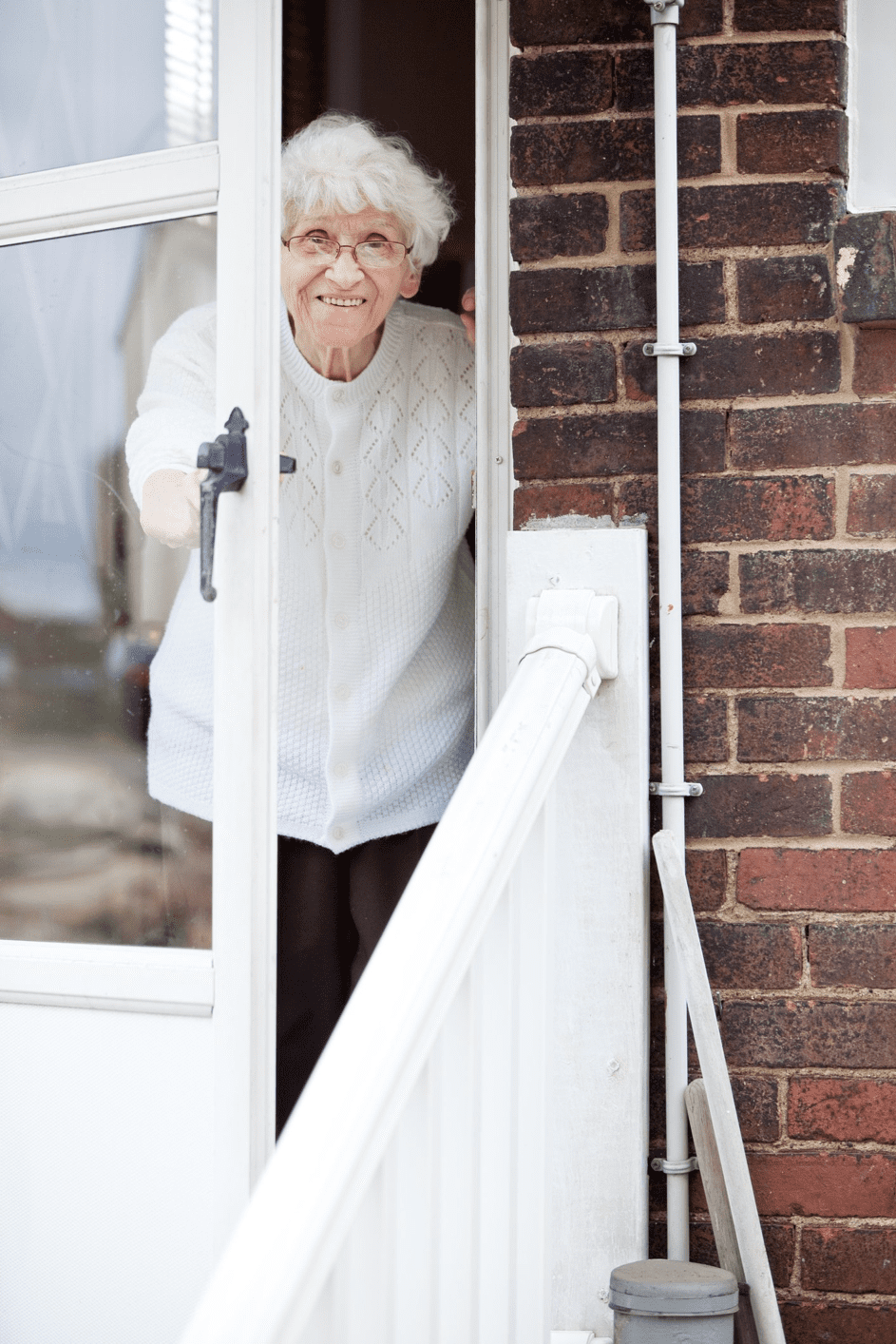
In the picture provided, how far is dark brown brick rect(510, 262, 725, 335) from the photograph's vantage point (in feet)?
5.38

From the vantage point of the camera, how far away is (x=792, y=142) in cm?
163

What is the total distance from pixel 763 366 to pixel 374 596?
31.5 inches

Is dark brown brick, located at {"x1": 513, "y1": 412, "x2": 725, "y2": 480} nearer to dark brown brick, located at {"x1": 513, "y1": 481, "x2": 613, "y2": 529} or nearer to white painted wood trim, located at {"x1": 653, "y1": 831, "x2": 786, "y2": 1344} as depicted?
dark brown brick, located at {"x1": 513, "y1": 481, "x2": 613, "y2": 529}

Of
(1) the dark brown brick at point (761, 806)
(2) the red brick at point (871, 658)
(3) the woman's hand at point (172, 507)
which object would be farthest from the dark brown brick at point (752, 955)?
(3) the woman's hand at point (172, 507)

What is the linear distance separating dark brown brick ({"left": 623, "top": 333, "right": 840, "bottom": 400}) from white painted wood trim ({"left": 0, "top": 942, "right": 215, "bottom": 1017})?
1.03 m

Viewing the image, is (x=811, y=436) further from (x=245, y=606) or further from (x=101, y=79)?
(x=101, y=79)

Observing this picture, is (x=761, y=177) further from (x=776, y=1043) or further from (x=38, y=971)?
(x=38, y=971)

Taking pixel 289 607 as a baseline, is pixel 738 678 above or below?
below

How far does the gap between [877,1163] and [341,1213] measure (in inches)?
42.7

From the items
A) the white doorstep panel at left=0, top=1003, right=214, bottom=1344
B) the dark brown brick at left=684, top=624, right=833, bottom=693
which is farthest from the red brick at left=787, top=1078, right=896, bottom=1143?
the white doorstep panel at left=0, top=1003, right=214, bottom=1344

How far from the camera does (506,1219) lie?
3.63 feet

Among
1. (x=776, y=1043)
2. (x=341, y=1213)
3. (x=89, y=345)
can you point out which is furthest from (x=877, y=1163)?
(x=89, y=345)

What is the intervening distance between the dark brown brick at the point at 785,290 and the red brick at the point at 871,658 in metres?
0.43

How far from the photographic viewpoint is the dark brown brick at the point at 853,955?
1.61 meters
